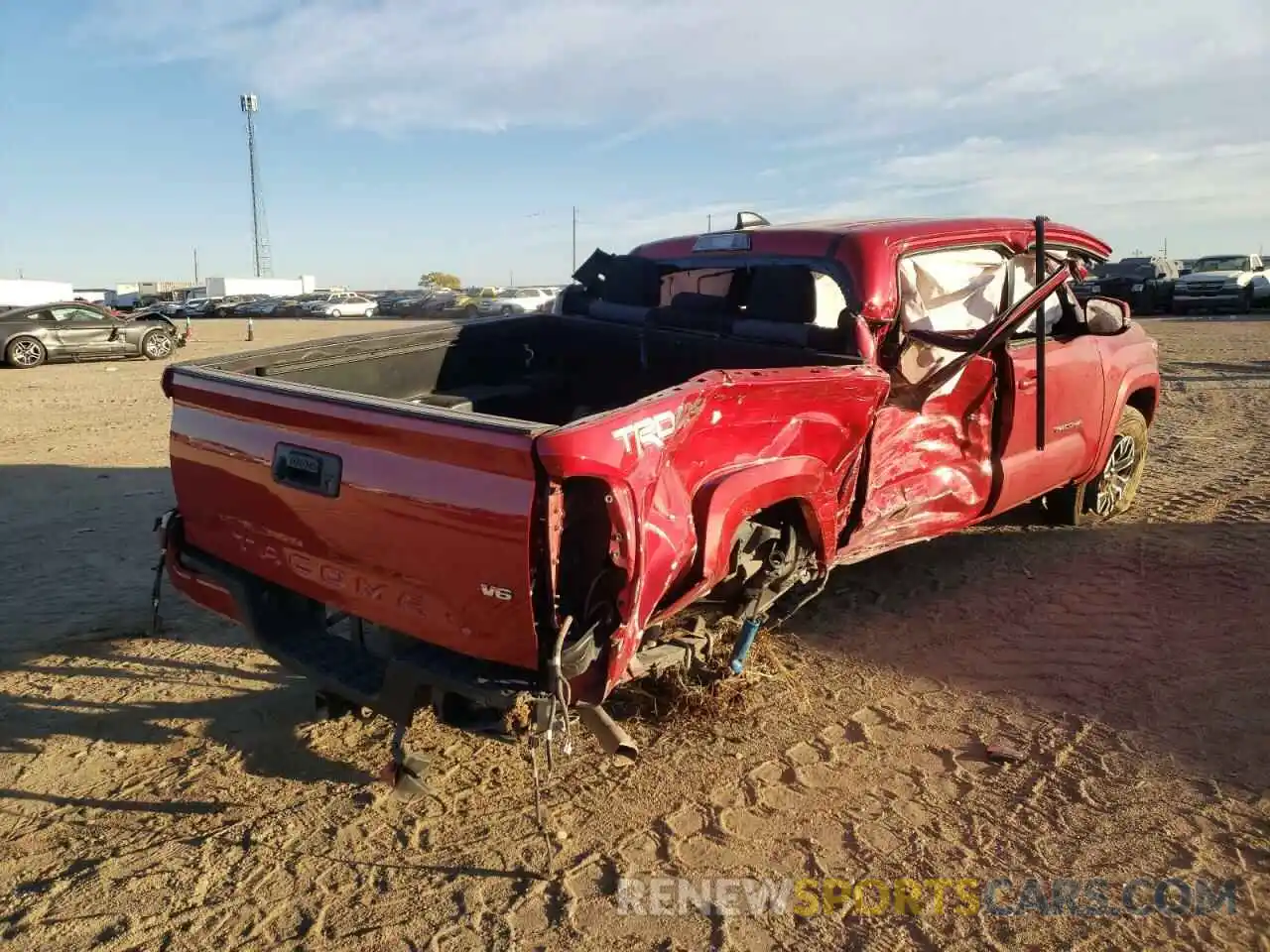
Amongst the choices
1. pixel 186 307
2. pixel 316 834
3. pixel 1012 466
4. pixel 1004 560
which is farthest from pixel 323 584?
pixel 186 307

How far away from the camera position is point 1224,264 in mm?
28641

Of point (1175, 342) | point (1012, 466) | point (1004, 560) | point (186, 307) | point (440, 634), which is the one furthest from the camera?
point (186, 307)

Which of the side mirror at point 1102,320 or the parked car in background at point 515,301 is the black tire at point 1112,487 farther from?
the parked car in background at point 515,301

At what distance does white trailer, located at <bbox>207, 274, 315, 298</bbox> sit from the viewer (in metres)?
77.1

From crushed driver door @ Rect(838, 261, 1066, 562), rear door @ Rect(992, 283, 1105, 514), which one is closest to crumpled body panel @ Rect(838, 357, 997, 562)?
crushed driver door @ Rect(838, 261, 1066, 562)

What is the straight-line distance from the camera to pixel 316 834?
309cm

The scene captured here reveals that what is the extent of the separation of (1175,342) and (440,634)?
2069 centimetres

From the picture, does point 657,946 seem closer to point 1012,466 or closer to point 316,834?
point 316,834

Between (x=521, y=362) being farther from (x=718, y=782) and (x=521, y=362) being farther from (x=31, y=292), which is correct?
(x=31, y=292)

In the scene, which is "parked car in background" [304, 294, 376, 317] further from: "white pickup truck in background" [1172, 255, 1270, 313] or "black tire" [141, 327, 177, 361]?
"white pickup truck in background" [1172, 255, 1270, 313]

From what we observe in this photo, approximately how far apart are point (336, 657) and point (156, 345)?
19226 mm

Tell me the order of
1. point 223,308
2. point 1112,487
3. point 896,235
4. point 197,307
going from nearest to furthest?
point 896,235
point 1112,487
point 197,307
point 223,308

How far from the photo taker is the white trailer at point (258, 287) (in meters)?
77.1

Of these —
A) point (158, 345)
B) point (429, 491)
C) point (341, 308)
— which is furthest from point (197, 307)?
point (429, 491)
